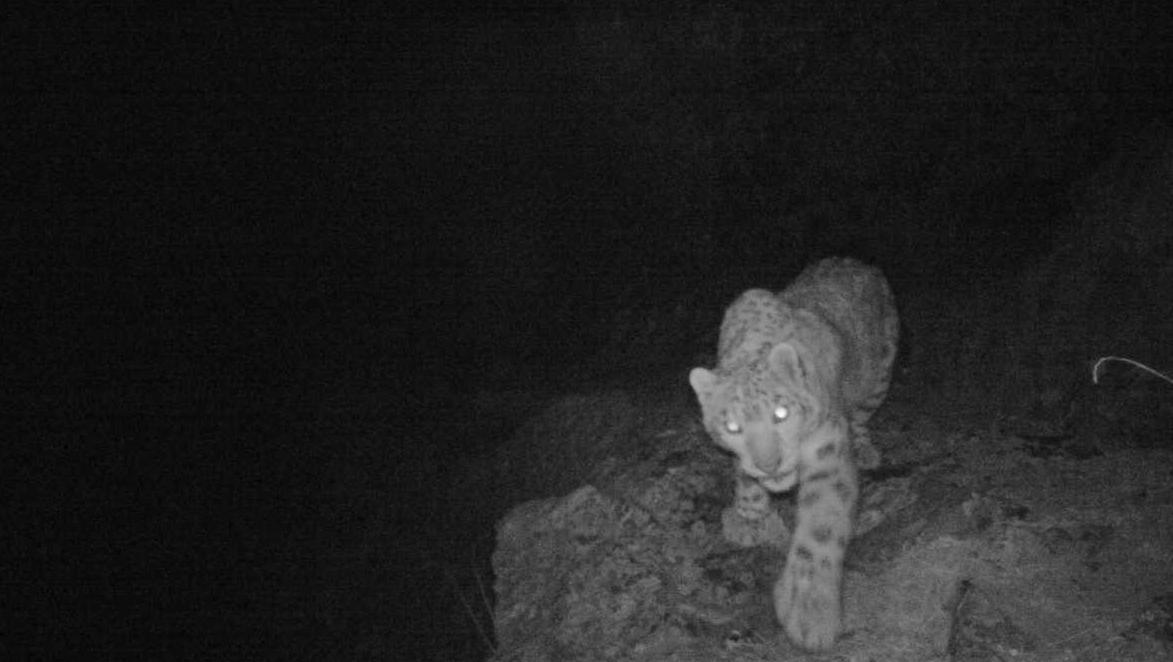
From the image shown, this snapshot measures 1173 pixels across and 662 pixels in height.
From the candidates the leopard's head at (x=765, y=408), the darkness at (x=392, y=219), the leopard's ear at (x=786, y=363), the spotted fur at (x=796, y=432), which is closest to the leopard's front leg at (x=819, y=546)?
the spotted fur at (x=796, y=432)

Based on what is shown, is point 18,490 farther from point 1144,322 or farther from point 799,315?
point 1144,322

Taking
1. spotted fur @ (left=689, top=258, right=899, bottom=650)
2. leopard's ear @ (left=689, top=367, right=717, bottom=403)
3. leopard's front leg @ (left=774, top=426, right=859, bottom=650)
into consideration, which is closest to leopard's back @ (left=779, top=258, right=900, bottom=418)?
spotted fur @ (left=689, top=258, right=899, bottom=650)

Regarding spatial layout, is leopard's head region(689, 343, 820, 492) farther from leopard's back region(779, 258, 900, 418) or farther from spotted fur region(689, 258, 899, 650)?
leopard's back region(779, 258, 900, 418)

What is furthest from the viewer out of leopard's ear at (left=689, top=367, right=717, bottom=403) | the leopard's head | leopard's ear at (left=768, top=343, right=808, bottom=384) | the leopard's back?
the leopard's back

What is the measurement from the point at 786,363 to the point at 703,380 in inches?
20.0

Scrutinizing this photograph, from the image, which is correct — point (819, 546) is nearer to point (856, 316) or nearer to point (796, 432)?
point (796, 432)

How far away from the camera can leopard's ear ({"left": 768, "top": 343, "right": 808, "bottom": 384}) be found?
4.36 metres

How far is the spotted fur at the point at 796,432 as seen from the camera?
159 inches

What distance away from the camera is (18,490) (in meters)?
15.7

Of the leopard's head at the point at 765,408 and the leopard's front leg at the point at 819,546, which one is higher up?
the leopard's head at the point at 765,408

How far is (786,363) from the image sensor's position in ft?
14.3

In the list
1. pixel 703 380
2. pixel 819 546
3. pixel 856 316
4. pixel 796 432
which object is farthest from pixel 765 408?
pixel 856 316

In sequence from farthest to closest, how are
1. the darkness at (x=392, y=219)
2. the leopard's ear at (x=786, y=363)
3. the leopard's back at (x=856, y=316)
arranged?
1. the darkness at (x=392, y=219)
2. the leopard's back at (x=856, y=316)
3. the leopard's ear at (x=786, y=363)

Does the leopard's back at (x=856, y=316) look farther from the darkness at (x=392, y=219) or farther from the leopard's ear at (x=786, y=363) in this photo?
the darkness at (x=392, y=219)
